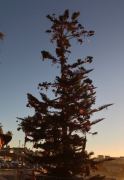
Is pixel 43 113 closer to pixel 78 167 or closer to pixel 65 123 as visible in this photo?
pixel 65 123

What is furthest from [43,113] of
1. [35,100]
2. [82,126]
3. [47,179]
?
[47,179]

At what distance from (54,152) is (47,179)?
13.4 feet

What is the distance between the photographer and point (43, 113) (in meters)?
36.3

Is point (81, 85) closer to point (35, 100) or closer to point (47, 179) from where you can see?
point (35, 100)

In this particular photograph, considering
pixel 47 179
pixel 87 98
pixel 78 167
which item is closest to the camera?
pixel 47 179

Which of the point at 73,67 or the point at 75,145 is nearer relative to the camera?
the point at 75,145

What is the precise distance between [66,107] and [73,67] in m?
4.16

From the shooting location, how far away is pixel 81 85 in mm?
37375

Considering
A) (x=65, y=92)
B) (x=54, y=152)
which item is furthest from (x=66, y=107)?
(x=54, y=152)

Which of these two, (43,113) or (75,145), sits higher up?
(43,113)

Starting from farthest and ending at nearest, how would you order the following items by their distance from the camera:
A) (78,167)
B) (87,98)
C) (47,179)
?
(87,98), (78,167), (47,179)

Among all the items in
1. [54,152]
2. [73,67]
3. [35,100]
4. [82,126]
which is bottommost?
[54,152]

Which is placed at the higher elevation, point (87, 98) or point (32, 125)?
point (87, 98)

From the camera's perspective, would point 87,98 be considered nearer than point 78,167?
No
